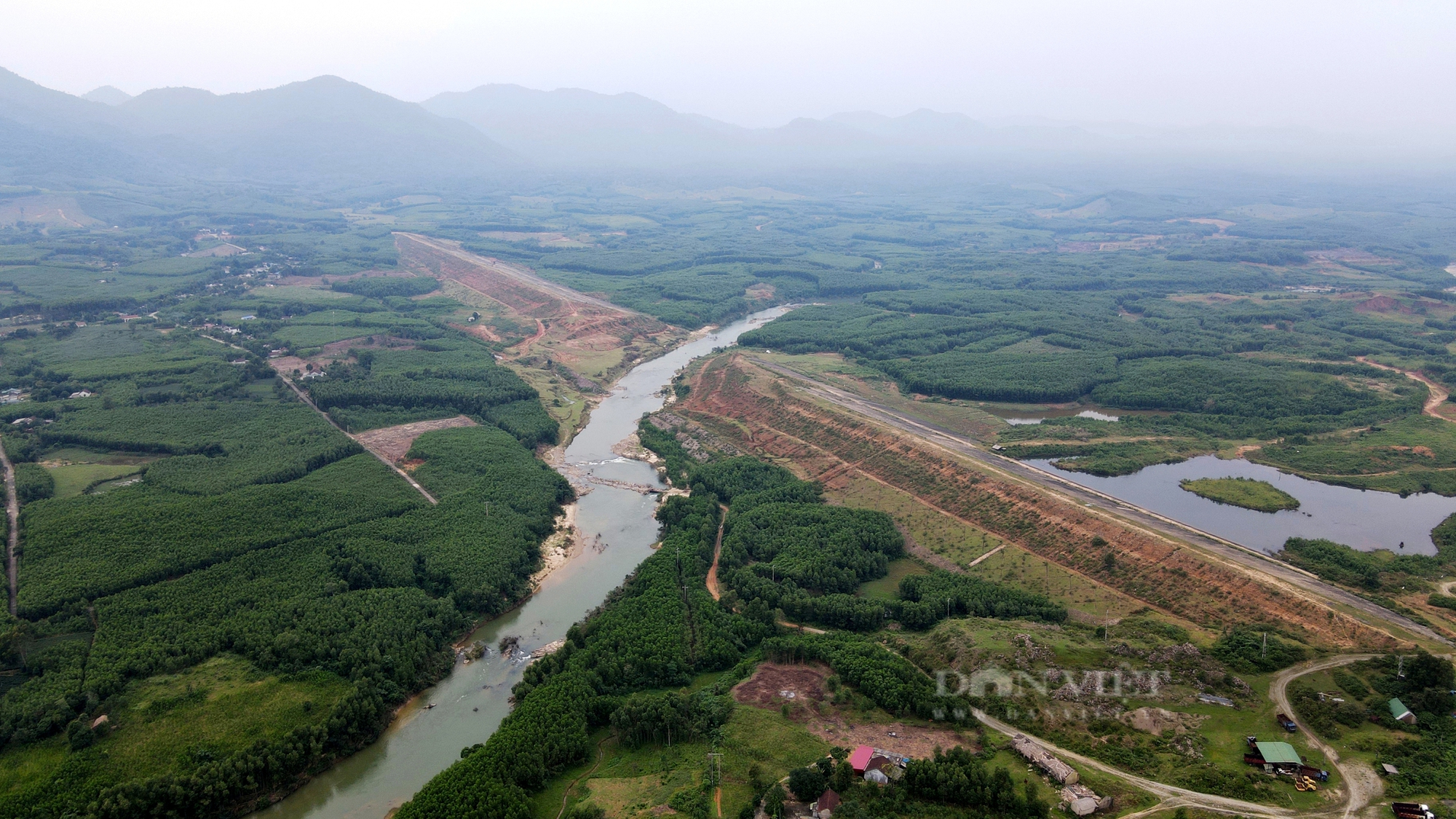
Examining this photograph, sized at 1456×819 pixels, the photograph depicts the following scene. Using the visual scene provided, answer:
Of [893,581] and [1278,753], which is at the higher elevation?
[1278,753]

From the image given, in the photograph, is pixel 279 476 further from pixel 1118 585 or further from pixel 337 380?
pixel 1118 585

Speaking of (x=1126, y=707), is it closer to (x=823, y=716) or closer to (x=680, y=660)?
(x=823, y=716)

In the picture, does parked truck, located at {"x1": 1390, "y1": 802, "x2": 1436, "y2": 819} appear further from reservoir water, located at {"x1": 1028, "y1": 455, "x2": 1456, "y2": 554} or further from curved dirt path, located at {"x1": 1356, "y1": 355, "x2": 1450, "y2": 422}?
curved dirt path, located at {"x1": 1356, "y1": 355, "x2": 1450, "y2": 422}

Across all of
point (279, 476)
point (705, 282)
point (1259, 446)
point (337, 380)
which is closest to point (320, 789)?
point (279, 476)

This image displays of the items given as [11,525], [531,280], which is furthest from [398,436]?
[531,280]

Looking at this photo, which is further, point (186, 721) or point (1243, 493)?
point (1243, 493)

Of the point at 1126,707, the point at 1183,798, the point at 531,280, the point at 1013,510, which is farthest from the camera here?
the point at 531,280
